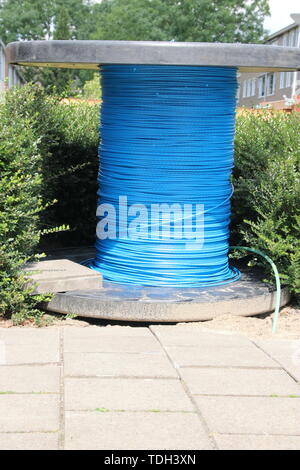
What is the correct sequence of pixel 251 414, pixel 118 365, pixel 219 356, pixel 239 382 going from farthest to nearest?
pixel 219 356, pixel 118 365, pixel 239 382, pixel 251 414

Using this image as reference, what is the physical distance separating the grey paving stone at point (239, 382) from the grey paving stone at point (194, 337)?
63 centimetres

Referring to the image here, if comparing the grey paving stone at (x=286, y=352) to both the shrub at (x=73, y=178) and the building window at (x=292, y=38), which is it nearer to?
the shrub at (x=73, y=178)

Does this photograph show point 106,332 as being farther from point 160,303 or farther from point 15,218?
point 15,218

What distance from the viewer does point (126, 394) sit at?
13.7ft

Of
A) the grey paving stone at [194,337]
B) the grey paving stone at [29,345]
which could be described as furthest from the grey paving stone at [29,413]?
the grey paving stone at [194,337]

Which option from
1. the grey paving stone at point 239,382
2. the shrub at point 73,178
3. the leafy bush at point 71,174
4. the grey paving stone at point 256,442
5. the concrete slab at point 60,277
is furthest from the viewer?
the shrub at point 73,178

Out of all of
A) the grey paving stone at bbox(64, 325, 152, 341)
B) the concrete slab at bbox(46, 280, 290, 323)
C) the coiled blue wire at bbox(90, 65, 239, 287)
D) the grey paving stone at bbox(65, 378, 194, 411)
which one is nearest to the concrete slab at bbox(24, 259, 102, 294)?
the concrete slab at bbox(46, 280, 290, 323)

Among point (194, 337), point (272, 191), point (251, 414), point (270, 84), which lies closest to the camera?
point (251, 414)

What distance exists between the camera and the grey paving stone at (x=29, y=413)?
11.9 ft

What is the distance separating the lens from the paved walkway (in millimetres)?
3566

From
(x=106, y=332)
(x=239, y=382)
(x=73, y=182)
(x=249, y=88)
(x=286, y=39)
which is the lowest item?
(x=106, y=332)

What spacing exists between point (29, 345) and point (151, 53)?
2471 mm

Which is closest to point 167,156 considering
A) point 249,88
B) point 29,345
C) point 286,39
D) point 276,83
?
point 29,345

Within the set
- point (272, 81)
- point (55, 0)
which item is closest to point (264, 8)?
point (272, 81)
